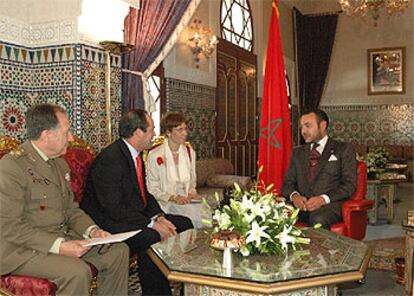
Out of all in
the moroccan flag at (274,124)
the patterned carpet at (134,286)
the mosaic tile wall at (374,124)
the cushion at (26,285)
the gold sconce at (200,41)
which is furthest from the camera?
the mosaic tile wall at (374,124)

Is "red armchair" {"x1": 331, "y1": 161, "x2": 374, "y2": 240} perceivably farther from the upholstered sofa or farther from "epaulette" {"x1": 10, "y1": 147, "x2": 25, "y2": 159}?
the upholstered sofa

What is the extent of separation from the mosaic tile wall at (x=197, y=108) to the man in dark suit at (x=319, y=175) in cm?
325

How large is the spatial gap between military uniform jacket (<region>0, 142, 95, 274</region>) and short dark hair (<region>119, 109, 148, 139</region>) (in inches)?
24.7

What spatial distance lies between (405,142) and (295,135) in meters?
3.03

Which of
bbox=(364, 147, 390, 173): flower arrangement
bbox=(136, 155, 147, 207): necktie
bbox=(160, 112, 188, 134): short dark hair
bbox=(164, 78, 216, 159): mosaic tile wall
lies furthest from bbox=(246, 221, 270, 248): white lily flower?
bbox=(364, 147, 390, 173): flower arrangement

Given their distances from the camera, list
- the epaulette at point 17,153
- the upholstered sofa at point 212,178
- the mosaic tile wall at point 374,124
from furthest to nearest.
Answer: the mosaic tile wall at point 374,124 → the upholstered sofa at point 212,178 → the epaulette at point 17,153

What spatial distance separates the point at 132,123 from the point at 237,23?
704 cm

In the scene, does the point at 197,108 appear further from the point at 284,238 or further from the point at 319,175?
the point at 284,238

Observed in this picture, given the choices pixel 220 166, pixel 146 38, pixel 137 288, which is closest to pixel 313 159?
pixel 137 288

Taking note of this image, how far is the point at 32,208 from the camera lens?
270cm

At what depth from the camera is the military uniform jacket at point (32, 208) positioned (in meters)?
2.51

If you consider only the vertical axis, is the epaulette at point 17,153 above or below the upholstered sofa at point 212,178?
above

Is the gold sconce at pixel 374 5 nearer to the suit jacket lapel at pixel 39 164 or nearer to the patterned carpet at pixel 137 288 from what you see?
the patterned carpet at pixel 137 288

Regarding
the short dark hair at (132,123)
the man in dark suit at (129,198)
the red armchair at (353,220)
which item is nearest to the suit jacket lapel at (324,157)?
the red armchair at (353,220)
